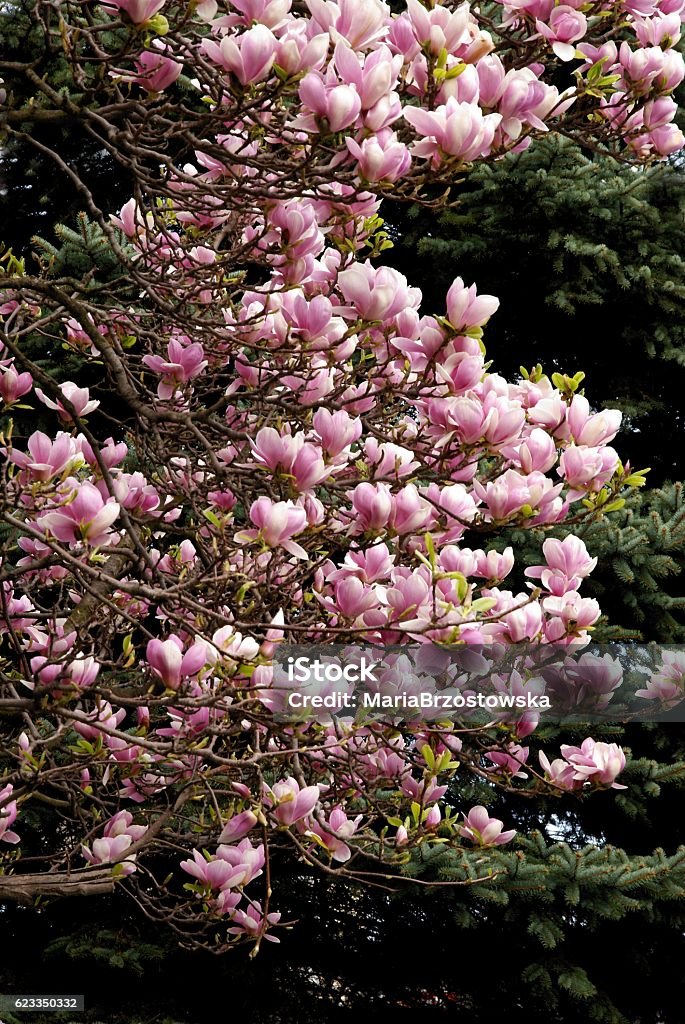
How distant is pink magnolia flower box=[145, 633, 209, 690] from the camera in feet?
5.28

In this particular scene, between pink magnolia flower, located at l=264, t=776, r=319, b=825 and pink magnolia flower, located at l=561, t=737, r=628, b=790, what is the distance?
0.49 meters

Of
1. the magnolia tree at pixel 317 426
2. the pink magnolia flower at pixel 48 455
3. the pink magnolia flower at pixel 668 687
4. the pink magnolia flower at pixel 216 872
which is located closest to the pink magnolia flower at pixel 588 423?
the magnolia tree at pixel 317 426

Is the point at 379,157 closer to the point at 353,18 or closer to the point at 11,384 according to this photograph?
the point at 353,18

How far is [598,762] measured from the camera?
1858 millimetres

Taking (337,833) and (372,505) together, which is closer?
(372,505)

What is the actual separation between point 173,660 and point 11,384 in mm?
865

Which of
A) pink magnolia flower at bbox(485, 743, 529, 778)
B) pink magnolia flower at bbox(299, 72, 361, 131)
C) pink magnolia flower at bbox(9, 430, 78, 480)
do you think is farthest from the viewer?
pink magnolia flower at bbox(485, 743, 529, 778)

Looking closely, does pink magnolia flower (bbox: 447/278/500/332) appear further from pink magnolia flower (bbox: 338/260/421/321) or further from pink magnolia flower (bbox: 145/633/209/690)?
pink magnolia flower (bbox: 145/633/209/690)

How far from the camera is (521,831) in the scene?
424cm

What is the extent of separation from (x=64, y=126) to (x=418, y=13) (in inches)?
150

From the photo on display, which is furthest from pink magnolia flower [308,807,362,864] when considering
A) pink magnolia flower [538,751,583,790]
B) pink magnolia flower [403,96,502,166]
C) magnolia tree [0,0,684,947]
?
pink magnolia flower [403,96,502,166]

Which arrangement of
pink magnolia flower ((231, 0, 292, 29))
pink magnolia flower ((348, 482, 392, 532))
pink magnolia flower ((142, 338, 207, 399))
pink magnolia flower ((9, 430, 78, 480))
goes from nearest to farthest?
pink magnolia flower ((231, 0, 292, 29)) → pink magnolia flower ((348, 482, 392, 532)) → pink magnolia flower ((9, 430, 78, 480)) → pink magnolia flower ((142, 338, 207, 399))

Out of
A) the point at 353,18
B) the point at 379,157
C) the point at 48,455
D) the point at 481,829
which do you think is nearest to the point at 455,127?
the point at 379,157

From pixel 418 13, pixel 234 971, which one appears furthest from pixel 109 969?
pixel 418 13
